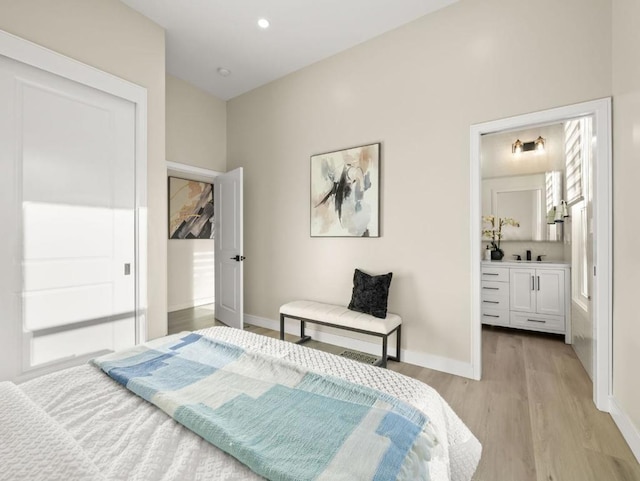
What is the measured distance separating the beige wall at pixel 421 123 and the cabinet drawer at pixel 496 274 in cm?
174

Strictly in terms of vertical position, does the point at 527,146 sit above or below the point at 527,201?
above

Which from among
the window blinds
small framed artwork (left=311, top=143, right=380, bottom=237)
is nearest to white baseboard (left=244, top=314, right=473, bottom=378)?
small framed artwork (left=311, top=143, right=380, bottom=237)

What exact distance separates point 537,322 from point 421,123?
281 cm

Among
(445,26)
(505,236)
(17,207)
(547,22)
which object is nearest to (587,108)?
(547,22)

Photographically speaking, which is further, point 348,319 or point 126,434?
point 348,319

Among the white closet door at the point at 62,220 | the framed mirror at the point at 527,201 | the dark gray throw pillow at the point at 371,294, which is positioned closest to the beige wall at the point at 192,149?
the white closet door at the point at 62,220

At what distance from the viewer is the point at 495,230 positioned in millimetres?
4484

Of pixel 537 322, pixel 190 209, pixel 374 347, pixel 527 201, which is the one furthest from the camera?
pixel 190 209

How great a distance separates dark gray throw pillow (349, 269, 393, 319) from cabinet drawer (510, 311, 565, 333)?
2.13m

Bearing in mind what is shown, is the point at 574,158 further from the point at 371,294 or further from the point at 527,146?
the point at 371,294

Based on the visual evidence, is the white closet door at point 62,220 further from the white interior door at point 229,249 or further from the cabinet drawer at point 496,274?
the cabinet drawer at point 496,274

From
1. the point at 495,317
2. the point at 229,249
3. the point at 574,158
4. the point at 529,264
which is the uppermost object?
the point at 574,158

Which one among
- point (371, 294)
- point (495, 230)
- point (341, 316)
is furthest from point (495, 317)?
point (341, 316)

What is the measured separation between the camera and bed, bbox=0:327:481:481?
2.55 ft
